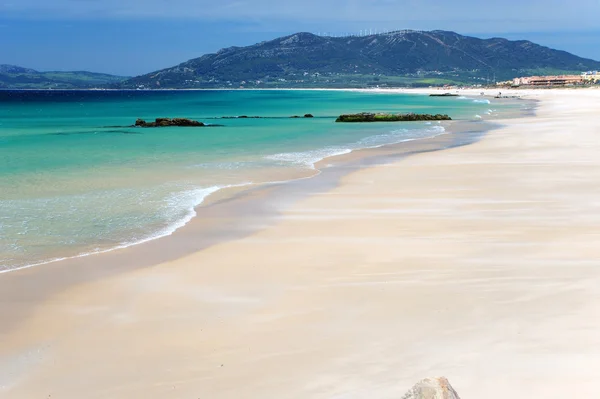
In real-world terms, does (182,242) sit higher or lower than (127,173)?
higher

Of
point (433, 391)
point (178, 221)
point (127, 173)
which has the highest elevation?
point (433, 391)

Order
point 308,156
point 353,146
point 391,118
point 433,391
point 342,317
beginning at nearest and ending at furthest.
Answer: point 433,391, point 342,317, point 308,156, point 353,146, point 391,118

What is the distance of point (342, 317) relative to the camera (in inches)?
260

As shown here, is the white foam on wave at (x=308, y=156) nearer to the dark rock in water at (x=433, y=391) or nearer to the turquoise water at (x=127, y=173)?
the turquoise water at (x=127, y=173)

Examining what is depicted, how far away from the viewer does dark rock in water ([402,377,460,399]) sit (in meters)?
3.91

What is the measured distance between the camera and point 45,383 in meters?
5.33

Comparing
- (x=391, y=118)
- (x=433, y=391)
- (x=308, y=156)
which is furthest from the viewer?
(x=391, y=118)

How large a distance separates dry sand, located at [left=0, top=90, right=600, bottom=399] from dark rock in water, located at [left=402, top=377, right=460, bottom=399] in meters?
0.95

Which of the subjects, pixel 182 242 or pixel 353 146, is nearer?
pixel 182 242

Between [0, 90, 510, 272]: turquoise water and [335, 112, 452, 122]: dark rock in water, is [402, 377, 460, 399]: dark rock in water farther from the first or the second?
[335, 112, 452, 122]: dark rock in water

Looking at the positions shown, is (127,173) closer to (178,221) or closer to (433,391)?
(178,221)

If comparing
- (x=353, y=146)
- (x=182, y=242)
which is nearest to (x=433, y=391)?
(x=182, y=242)

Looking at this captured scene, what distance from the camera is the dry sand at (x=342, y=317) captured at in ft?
17.1

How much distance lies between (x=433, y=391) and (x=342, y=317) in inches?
106
